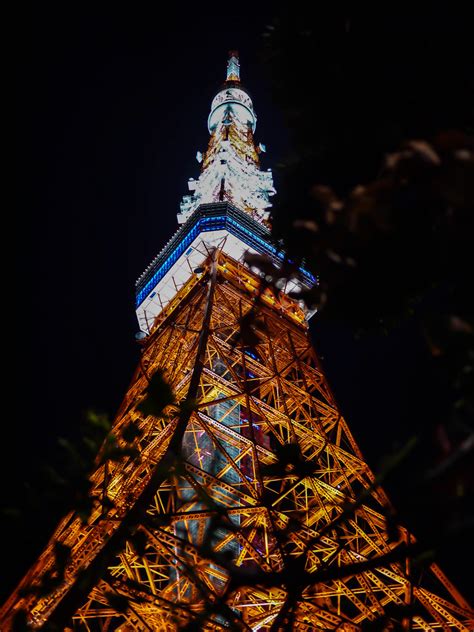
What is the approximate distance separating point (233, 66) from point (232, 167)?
34.0 feet

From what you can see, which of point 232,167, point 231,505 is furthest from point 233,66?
point 231,505

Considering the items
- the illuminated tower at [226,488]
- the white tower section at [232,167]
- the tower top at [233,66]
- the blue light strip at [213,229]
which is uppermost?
the tower top at [233,66]

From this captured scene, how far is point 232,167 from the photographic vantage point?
842 inches

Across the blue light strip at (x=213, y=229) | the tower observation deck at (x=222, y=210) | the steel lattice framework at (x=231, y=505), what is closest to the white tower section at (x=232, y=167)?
the tower observation deck at (x=222, y=210)

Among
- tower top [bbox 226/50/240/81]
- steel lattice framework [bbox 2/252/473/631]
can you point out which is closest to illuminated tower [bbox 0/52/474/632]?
steel lattice framework [bbox 2/252/473/631]

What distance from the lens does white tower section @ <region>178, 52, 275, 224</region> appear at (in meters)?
20.2

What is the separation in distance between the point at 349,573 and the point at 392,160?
1.77 m

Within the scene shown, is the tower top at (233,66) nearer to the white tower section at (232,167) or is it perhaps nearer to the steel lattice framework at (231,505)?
the white tower section at (232,167)

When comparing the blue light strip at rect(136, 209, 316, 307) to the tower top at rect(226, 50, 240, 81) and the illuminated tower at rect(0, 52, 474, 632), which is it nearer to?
the illuminated tower at rect(0, 52, 474, 632)

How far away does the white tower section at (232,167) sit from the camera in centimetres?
2023

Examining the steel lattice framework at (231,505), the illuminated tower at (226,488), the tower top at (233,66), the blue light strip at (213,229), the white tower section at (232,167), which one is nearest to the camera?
the illuminated tower at (226,488)

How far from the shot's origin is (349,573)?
263cm

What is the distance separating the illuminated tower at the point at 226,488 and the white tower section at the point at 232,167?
0.08m

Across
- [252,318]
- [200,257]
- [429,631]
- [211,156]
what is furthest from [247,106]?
[252,318]
